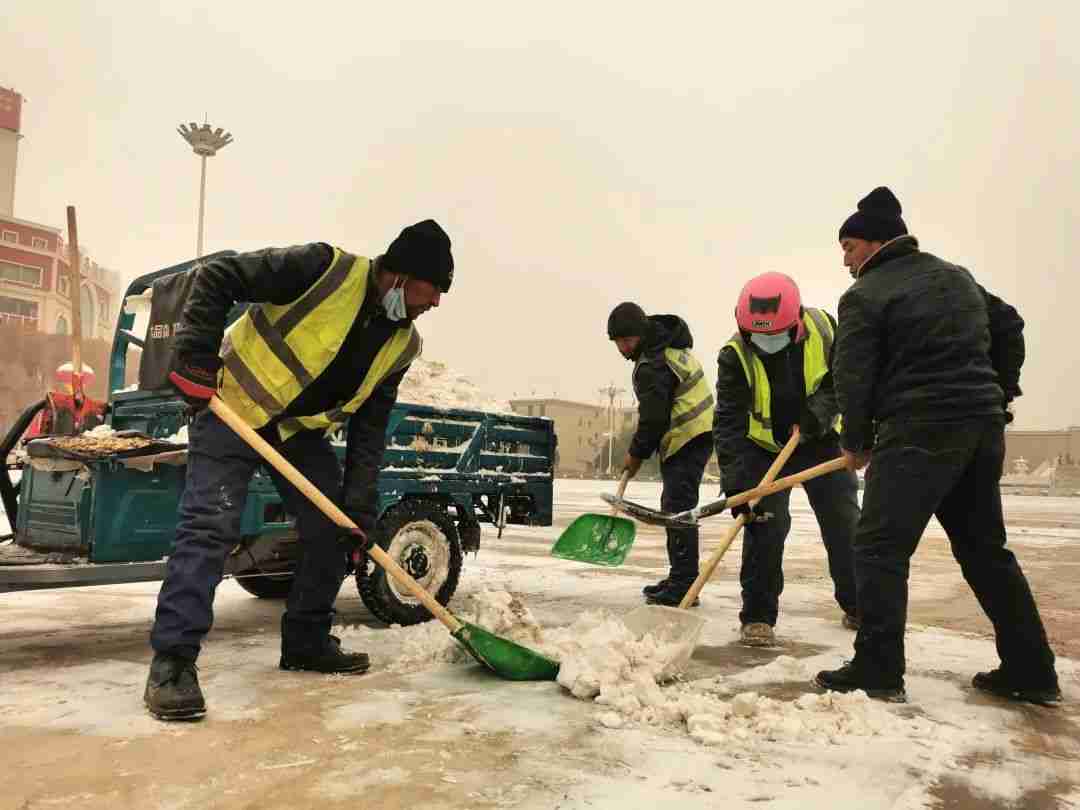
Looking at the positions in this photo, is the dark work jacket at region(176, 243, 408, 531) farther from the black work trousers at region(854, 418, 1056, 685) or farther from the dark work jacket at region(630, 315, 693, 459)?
the dark work jacket at region(630, 315, 693, 459)

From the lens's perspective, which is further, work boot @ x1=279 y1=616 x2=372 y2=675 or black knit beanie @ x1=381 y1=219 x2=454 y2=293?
work boot @ x1=279 y1=616 x2=372 y2=675

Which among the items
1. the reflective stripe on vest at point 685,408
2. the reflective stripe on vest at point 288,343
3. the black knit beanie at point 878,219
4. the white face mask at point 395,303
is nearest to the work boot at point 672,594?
the reflective stripe on vest at point 685,408

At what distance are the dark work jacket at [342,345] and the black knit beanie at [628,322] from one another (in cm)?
221

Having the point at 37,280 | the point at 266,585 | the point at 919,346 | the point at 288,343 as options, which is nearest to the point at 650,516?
the point at 919,346

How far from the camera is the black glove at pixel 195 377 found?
112 inches

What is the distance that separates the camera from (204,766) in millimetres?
2297

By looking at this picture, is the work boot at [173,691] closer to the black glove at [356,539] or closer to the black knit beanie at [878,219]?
the black glove at [356,539]

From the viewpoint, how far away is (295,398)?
10.5 ft

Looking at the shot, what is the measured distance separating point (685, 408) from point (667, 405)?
0.12 meters

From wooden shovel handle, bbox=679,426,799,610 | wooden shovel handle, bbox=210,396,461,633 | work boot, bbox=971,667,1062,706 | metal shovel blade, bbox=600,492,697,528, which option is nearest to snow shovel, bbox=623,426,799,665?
wooden shovel handle, bbox=679,426,799,610

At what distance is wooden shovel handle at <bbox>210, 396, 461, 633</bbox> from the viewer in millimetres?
2955

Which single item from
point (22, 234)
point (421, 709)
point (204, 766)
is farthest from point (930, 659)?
point (22, 234)

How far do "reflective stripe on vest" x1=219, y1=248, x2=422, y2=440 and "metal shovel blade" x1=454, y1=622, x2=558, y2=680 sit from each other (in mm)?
1116

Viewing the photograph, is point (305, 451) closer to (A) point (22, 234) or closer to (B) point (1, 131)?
(A) point (22, 234)
